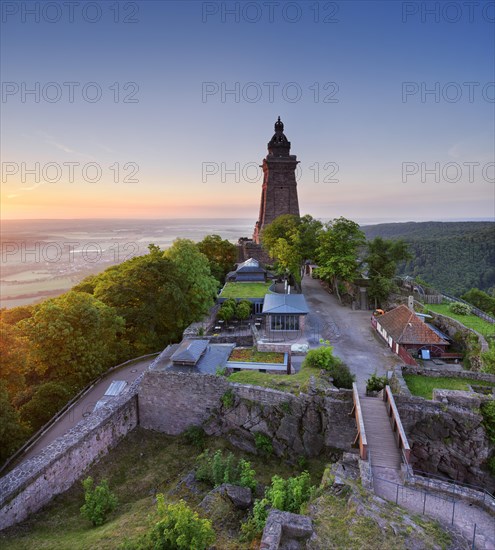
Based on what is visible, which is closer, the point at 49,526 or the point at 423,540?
the point at 423,540

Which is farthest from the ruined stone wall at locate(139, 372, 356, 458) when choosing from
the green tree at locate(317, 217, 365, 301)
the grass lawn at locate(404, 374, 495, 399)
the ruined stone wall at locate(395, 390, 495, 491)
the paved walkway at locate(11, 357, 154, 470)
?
the green tree at locate(317, 217, 365, 301)

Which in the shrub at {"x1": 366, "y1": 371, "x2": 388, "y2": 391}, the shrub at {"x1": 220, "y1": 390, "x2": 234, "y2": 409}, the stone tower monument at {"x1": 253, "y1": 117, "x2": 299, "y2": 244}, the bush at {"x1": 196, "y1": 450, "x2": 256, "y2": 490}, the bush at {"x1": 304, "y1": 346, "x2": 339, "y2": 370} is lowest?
the bush at {"x1": 196, "y1": 450, "x2": 256, "y2": 490}

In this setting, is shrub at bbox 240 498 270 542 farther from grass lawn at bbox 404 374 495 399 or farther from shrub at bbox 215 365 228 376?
grass lawn at bbox 404 374 495 399

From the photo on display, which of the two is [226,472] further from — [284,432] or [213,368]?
[213,368]

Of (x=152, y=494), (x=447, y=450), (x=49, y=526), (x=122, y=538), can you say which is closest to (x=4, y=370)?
(x=49, y=526)

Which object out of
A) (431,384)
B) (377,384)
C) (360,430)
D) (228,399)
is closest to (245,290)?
(228,399)

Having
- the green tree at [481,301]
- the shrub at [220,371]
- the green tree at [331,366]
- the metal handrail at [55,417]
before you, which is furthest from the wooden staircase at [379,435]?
the green tree at [481,301]

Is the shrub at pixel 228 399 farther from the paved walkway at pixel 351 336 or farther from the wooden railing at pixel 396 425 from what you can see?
the wooden railing at pixel 396 425
